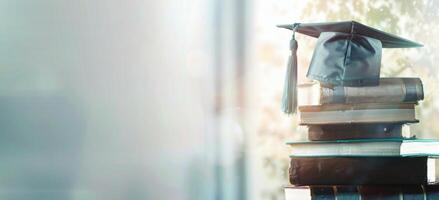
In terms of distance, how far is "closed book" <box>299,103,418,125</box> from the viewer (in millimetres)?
935

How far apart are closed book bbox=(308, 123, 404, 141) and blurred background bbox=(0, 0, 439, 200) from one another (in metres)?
0.10

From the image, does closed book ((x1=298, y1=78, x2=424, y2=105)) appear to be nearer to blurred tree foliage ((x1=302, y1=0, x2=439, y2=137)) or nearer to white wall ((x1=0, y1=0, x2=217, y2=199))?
blurred tree foliage ((x1=302, y1=0, x2=439, y2=137))

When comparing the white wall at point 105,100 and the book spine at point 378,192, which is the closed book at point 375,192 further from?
the white wall at point 105,100

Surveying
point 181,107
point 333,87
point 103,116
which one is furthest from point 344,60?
point 103,116

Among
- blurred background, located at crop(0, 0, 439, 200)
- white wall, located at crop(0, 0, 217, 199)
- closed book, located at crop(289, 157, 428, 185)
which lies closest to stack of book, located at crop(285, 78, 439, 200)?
closed book, located at crop(289, 157, 428, 185)

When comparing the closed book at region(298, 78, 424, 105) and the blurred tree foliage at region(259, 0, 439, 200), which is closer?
the closed book at region(298, 78, 424, 105)

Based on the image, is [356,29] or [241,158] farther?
[241,158]

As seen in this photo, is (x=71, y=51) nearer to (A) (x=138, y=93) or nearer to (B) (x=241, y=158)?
(A) (x=138, y=93)

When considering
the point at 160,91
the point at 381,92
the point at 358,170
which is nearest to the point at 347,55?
the point at 381,92

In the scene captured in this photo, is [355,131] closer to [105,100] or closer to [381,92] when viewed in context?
[381,92]

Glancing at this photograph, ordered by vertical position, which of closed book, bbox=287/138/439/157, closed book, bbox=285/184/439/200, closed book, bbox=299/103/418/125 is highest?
closed book, bbox=299/103/418/125

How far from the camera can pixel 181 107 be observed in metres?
1.05

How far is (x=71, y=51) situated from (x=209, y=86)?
0.92ft

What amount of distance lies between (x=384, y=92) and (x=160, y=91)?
43cm
